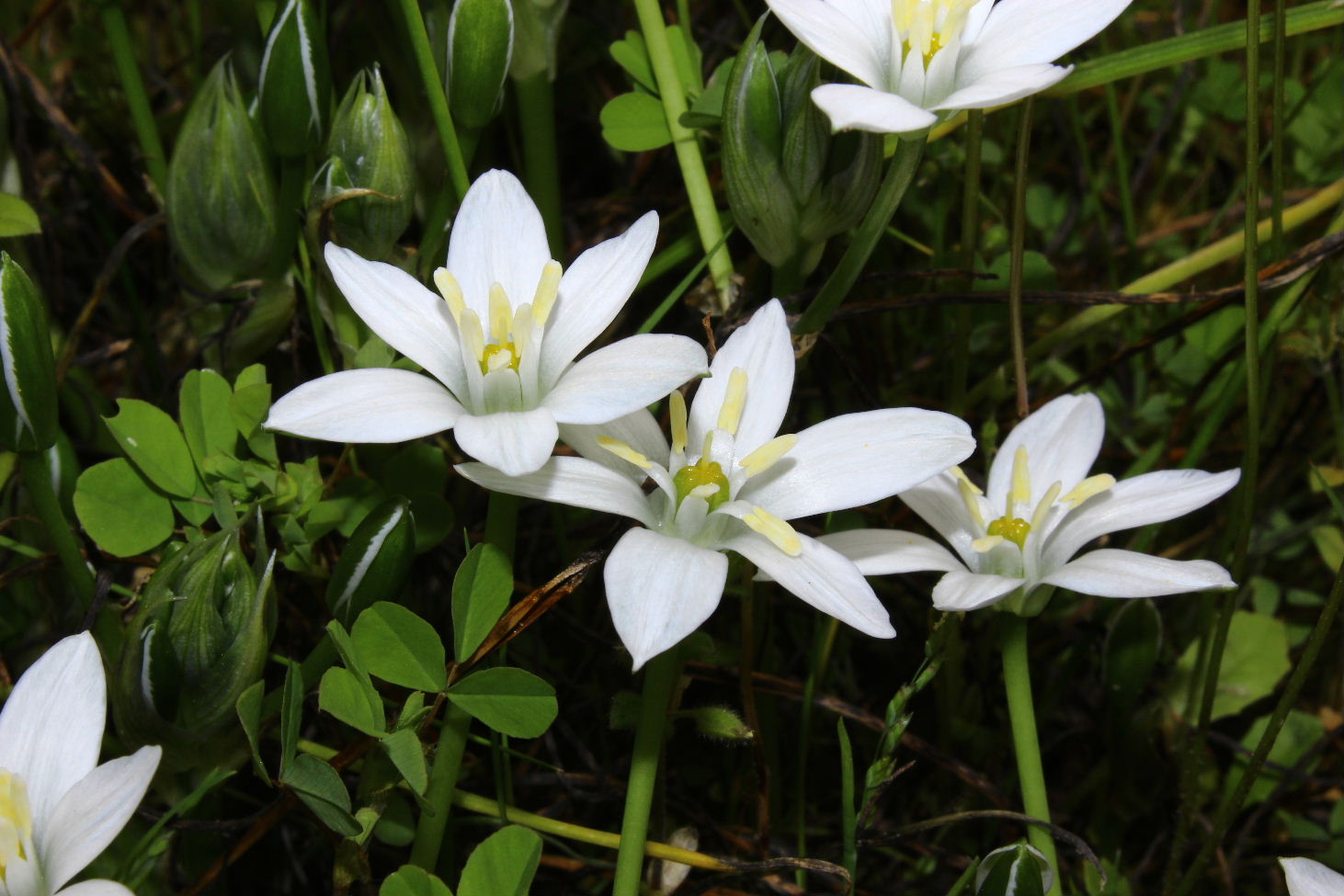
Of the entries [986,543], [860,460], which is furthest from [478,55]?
[986,543]

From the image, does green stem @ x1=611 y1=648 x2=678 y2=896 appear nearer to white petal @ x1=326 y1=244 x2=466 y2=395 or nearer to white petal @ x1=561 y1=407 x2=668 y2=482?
white petal @ x1=561 y1=407 x2=668 y2=482

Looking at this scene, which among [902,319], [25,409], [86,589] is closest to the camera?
[25,409]

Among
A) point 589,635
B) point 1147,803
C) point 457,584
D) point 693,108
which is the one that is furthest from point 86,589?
point 1147,803

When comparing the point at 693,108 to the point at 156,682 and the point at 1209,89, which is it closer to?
the point at 156,682

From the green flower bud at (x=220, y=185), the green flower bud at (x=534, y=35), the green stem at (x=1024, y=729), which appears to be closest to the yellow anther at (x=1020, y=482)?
the green stem at (x=1024, y=729)

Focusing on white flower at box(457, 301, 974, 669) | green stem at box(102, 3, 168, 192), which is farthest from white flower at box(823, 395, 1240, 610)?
green stem at box(102, 3, 168, 192)

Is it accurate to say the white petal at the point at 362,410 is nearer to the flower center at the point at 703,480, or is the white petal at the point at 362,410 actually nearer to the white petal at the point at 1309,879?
the flower center at the point at 703,480

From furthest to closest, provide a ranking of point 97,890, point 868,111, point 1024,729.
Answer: point 1024,729, point 868,111, point 97,890

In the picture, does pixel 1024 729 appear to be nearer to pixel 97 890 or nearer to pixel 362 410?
pixel 362 410
